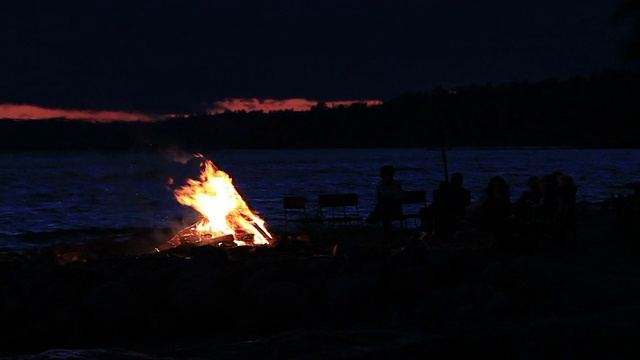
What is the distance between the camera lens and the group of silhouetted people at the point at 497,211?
12.9 m

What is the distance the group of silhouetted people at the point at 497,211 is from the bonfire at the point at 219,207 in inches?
87.4

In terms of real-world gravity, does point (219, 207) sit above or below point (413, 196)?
above

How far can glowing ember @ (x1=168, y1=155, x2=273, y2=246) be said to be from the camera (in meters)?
15.5

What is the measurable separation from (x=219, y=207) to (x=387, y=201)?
306cm

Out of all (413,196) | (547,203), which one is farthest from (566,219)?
(413,196)

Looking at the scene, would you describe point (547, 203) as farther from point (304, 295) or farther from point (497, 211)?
point (304, 295)

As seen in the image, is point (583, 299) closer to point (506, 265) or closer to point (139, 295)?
point (506, 265)

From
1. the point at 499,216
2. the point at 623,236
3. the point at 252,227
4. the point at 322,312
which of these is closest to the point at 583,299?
the point at 322,312

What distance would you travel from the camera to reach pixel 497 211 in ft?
41.9

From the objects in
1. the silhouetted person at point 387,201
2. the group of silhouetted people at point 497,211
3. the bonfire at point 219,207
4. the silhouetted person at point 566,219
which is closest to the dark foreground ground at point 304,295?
the silhouetted person at point 566,219

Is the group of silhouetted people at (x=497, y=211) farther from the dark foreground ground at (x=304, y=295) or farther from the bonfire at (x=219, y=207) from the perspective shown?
the bonfire at (x=219, y=207)

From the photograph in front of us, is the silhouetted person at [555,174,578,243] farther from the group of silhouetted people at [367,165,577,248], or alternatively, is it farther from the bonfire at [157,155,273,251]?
the bonfire at [157,155,273,251]

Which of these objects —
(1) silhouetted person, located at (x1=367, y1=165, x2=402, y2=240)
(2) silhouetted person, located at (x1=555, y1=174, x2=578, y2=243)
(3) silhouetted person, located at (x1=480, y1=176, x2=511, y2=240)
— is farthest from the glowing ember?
(2) silhouetted person, located at (x1=555, y1=174, x2=578, y2=243)

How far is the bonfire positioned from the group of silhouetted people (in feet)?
7.29
